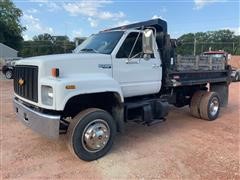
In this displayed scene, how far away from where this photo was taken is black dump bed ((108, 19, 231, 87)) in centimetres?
635

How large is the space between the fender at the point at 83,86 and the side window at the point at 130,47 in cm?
66

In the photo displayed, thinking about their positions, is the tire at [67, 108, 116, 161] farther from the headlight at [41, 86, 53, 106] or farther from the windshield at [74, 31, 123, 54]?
the windshield at [74, 31, 123, 54]

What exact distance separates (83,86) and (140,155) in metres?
1.67

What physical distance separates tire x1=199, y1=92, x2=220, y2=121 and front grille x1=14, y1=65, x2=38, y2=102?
4801mm

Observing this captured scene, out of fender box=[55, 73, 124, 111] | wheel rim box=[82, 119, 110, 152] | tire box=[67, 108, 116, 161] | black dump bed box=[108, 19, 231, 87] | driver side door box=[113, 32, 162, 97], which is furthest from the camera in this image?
black dump bed box=[108, 19, 231, 87]

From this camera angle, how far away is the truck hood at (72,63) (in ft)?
14.7

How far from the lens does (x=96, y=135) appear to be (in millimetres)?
4734

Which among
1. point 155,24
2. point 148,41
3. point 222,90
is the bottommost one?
point 222,90

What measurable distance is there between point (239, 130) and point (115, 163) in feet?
12.0

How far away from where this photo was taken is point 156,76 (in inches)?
241

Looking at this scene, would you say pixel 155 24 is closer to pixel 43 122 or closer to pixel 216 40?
pixel 43 122

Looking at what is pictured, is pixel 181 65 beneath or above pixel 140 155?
above

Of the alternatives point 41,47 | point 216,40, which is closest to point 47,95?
point 41,47

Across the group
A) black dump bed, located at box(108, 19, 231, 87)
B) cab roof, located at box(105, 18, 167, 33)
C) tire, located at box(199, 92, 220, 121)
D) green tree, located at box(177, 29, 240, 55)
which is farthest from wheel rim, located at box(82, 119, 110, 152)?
green tree, located at box(177, 29, 240, 55)
